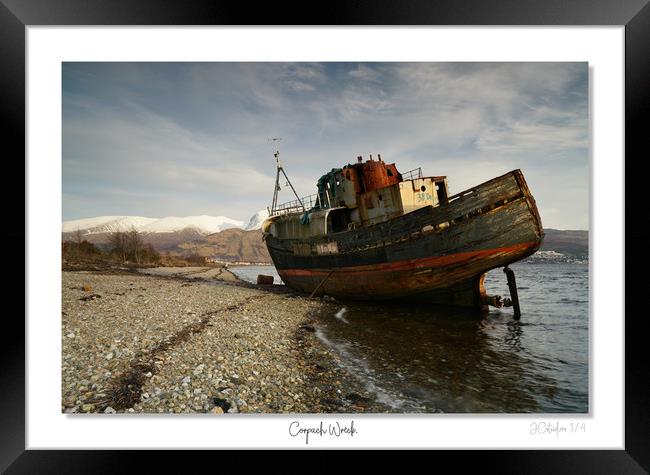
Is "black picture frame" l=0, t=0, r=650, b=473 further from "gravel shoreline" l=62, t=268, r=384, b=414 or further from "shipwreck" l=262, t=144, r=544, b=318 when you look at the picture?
"shipwreck" l=262, t=144, r=544, b=318

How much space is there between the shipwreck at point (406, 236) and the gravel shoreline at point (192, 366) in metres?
4.86

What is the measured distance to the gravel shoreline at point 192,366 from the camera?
4.45 meters

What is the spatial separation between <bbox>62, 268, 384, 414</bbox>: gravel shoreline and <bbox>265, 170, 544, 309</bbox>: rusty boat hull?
4.69 meters

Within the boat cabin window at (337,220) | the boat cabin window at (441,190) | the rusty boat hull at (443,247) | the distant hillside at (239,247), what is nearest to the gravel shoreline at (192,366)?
the rusty boat hull at (443,247)

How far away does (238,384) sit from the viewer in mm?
4977

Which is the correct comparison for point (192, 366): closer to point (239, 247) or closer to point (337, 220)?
point (337, 220)

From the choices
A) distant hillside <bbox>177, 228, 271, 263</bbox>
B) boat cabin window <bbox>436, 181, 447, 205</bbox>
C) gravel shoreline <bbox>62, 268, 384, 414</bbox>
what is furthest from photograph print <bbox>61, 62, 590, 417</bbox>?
distant hillside <bbox>177, 228, 271, 263</bbox>

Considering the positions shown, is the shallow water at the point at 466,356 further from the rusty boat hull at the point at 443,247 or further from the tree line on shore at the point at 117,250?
the tree line on shore at the point at 117,250

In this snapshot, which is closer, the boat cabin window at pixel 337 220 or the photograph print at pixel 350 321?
the photograph print at pixel 350 321

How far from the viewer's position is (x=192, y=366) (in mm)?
5488

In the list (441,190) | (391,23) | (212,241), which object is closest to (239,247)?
(212,241)

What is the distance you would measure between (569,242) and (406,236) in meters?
5.52

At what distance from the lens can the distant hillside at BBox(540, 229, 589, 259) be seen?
4.51 m

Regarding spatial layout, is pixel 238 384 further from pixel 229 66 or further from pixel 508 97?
pixel 508 97
